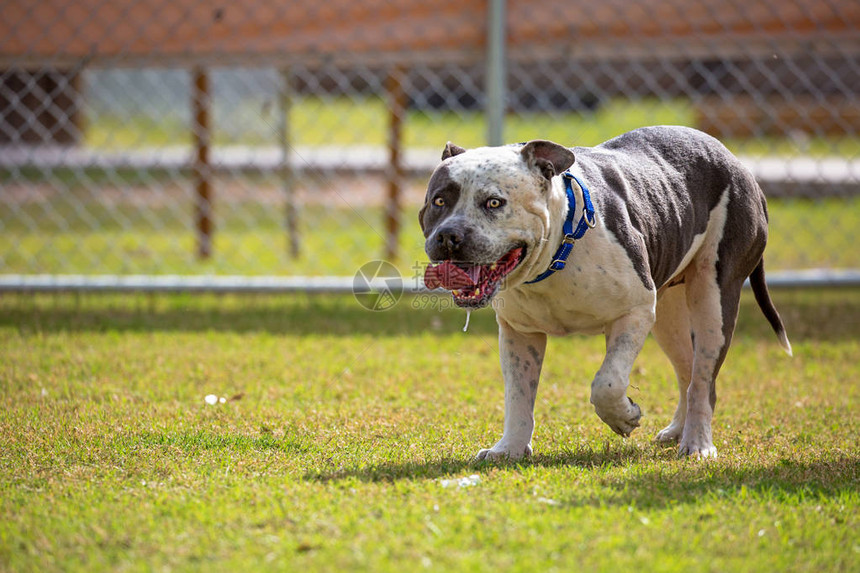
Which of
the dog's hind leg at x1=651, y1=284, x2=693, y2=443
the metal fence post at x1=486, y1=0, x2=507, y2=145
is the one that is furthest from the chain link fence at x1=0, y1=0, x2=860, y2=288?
the dog's hind leg at x1=651, y1=284, x2=693, y2=443

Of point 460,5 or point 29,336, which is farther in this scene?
point 460,5

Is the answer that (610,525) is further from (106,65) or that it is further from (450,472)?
(106,65)

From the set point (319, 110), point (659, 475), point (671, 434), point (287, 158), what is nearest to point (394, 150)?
point (287, 158)

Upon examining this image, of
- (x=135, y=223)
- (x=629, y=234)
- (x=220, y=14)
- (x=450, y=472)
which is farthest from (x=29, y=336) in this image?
(x=135, y=223)

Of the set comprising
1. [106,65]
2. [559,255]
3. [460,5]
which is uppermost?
[460,5]

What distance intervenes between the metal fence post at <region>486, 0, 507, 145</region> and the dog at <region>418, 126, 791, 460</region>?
2532mm

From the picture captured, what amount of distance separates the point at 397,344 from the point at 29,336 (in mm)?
2214

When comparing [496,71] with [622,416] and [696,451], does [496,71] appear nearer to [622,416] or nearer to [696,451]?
[696,451]

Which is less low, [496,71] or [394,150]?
[496,71]

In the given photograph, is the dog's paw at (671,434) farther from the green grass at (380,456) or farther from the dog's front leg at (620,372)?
the dog's front leg at (620,372)

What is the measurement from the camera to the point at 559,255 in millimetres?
3629

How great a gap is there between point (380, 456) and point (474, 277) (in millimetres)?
861

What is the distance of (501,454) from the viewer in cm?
379

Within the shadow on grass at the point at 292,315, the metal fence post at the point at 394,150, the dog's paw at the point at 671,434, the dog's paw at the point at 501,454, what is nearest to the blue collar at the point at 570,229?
the dog's paw at the point at 501,454
